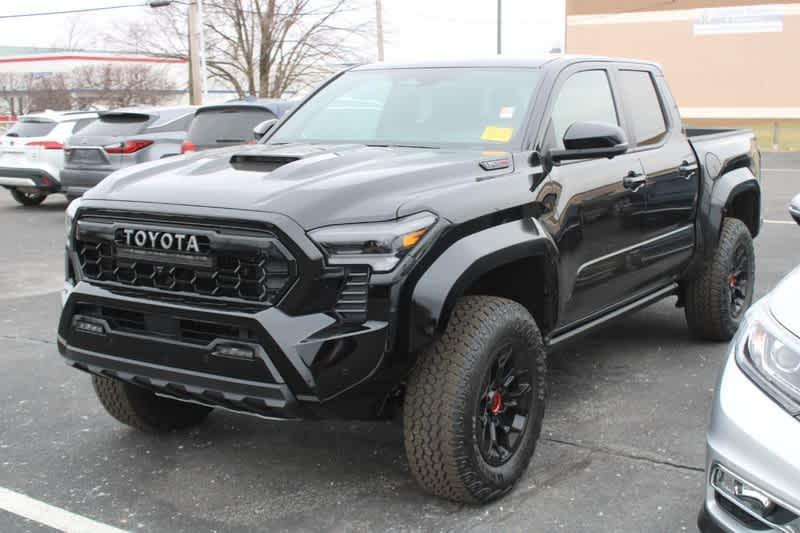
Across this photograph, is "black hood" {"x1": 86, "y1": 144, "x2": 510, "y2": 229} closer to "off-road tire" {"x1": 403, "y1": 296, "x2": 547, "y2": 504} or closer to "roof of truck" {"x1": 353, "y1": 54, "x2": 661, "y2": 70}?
"off-road tire" {"x1": 403, "y1": 296, "x2": 547, "y2": 504}

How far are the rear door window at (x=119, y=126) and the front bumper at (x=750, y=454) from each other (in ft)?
35.7

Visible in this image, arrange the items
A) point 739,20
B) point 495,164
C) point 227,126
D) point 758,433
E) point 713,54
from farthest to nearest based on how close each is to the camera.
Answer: point 713,54
point 739,20
point 227,126
point 495,164
point 758,433

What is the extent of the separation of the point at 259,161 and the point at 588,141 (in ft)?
4.85

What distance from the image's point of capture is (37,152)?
1377cm

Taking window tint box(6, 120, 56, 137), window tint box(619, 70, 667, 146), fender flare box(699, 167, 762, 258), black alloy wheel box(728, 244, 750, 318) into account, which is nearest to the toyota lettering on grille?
window tint box(619, 70, 667, 146)

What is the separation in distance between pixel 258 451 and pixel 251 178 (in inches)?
54.6

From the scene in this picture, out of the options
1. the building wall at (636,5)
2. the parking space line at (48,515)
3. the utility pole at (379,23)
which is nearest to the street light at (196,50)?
the utility pole at (379,23)

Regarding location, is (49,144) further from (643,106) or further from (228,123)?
(643,106)

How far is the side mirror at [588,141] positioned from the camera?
4.08m

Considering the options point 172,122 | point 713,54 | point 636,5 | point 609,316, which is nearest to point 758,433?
point 609,316

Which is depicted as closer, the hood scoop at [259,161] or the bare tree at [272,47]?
the hood scoop at [259,161]

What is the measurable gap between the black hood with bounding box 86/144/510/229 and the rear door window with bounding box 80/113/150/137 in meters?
8.72

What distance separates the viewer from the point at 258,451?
13.9ft

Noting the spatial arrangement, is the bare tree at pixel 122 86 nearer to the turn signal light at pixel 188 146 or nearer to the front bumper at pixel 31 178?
the front bumper at pixel 31 178
